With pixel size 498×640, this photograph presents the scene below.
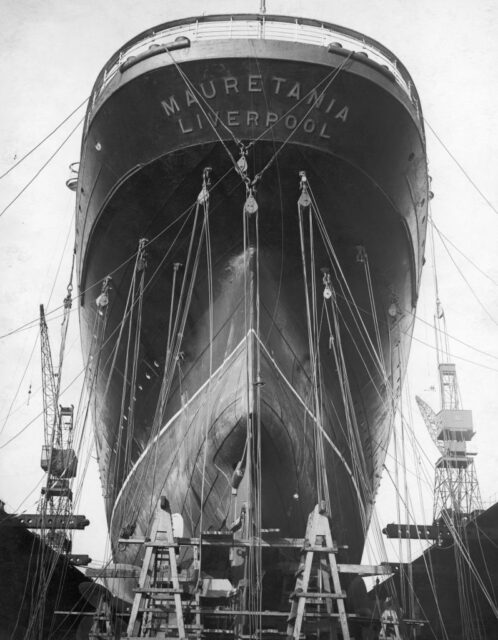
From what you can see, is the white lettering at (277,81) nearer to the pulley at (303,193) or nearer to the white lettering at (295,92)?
the white lettering at (295,92)

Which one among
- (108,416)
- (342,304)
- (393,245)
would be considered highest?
(393,245)

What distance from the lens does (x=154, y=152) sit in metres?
9.09

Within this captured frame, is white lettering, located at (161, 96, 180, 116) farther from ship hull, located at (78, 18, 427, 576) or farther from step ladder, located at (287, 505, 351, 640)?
step ladder, located at (287, 505, 351, 640)

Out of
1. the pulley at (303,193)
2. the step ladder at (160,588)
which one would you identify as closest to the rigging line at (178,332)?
the pulley at (303,193)

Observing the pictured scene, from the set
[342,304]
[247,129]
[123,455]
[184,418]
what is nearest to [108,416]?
[123,455]

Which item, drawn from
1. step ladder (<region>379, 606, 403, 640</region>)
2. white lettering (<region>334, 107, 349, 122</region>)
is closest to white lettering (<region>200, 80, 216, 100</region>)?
white lettering (<region>334, 107, 349, 122</region>)

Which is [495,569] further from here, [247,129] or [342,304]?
[247,129]

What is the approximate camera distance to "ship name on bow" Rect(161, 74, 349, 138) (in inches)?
342

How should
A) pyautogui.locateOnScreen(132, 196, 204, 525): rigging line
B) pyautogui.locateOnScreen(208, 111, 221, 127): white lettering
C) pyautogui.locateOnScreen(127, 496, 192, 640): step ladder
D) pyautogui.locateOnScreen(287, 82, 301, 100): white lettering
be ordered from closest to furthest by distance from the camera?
pyautogui.locateOnScreen(127, 496, 192, 640): step ladder → pyautogui.locateOnScreen(287, 82, 301, 100): white lettering → pyautogui.locateOnScreen(208, 111, 221, 127): white lettering → pyautogui.locateOnScreen(132, 196, 204, 525): rigging line

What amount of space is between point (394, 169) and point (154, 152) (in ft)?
11.1

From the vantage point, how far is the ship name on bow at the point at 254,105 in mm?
8680

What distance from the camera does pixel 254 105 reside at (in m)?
8.76

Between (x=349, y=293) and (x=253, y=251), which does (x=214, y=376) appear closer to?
(x=253, y=251)

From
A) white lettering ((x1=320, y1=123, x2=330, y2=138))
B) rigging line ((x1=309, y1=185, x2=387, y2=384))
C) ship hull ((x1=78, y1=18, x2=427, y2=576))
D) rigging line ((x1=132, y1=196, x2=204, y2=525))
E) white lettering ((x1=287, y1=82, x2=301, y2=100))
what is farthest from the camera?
rigging line ((x1=309, y1=185, x2=387, y2=384))
